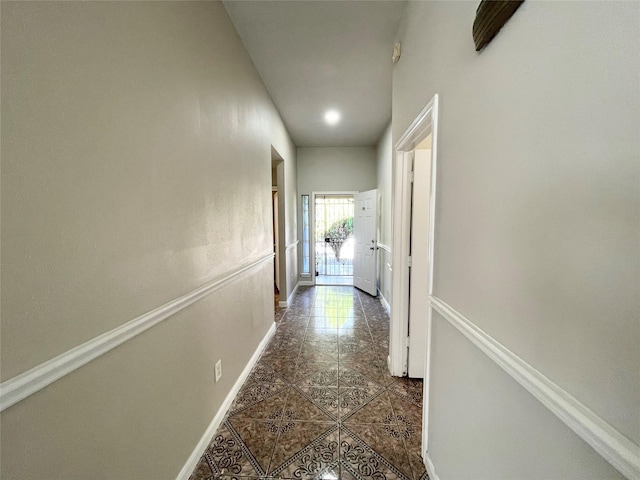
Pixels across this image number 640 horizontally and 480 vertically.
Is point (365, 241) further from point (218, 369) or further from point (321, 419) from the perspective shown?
point (218, 369)

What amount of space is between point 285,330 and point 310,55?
9.55ft

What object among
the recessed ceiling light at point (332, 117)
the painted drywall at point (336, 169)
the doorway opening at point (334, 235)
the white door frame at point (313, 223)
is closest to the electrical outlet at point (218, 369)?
the recessed ceiling light at point (332, 117)

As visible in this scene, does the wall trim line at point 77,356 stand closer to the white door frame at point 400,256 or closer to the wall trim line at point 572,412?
Result: the wall trim line at point 572,412

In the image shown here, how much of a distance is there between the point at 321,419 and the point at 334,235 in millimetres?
5229

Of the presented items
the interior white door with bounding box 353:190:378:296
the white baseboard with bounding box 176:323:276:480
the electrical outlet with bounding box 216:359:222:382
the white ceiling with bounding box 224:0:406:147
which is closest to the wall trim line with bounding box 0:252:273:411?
the electrical outlet with bounding box 216:359:222:382

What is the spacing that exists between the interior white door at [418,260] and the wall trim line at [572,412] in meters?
1.22

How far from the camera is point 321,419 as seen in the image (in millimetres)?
1676

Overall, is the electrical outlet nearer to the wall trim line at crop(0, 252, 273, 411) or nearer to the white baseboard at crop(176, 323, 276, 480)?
the white baseboard at crop(176, 323, 276, 480)

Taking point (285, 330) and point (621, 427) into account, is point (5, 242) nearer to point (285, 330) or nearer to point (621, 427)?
point (621, 427)

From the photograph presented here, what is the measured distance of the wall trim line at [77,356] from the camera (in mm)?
586

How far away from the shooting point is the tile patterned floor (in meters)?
1.35

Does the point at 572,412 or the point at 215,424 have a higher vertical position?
the point at 572,412

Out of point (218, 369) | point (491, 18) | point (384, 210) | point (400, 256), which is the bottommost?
point (218, 369)

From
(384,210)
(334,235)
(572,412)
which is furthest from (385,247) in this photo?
(572,412)
